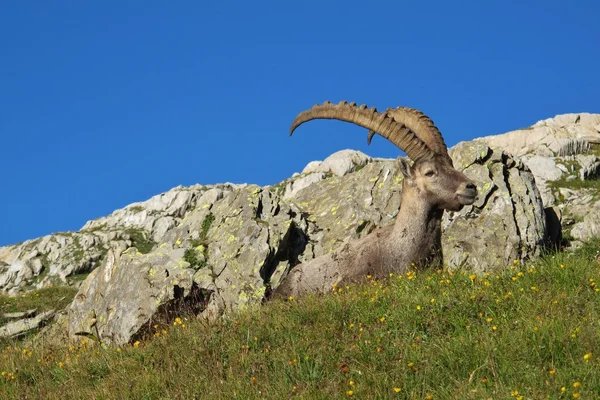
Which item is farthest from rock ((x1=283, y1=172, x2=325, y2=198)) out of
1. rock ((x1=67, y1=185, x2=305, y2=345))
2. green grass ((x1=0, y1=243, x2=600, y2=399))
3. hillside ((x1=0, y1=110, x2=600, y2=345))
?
green grass ((x1=0, y1=243, x2=600, y2=399))

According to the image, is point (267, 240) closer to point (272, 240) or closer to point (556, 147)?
point (272, 240)

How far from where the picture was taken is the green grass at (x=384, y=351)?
8.00 meters

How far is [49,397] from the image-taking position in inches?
390

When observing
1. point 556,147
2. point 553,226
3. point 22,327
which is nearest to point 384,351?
point 553,226

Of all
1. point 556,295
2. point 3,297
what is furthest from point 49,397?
point 3,297

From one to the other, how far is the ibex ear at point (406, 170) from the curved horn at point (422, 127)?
2.68 feet

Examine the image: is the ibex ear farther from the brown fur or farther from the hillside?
the hillside

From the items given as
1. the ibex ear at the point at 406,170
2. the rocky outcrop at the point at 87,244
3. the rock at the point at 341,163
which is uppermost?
the rock at the point at 341,163

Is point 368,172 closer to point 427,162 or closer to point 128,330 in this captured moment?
point 427,162

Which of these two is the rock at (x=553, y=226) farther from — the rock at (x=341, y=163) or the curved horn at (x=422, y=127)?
the rock at (x=341, y=163)

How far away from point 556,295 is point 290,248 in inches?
390

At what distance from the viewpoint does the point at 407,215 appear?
15.8 metres

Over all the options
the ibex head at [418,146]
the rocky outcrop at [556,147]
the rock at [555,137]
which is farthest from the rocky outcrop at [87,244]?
the ibex head at [418,146]

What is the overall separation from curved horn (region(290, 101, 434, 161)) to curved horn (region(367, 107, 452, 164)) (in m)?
0.15
